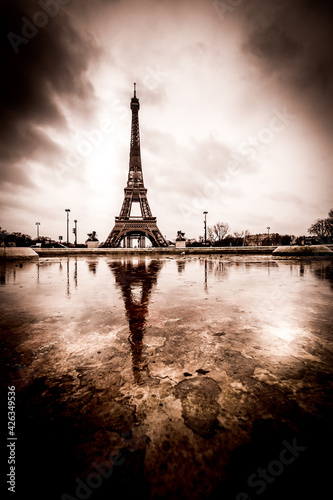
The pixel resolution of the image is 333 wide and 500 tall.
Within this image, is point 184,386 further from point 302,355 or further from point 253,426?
point 302,355

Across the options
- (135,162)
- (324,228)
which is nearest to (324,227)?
(324,228)

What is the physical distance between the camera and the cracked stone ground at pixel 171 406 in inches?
39.4

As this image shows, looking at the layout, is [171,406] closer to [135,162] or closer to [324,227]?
[135,162]

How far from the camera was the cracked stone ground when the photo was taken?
3.28ft
